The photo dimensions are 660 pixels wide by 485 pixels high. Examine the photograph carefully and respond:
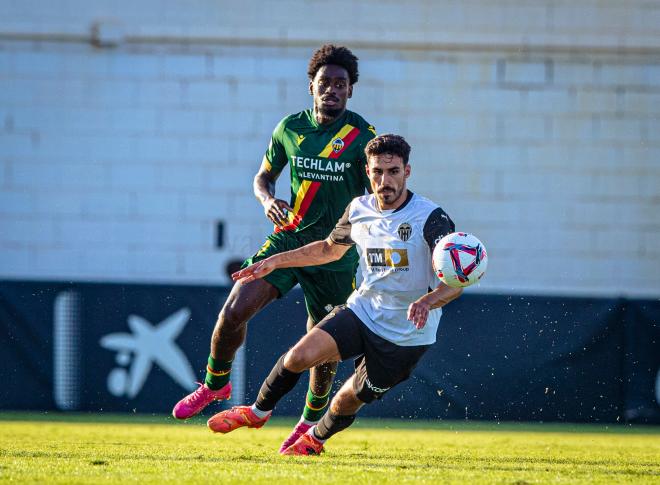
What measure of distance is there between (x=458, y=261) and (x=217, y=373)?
1.95m

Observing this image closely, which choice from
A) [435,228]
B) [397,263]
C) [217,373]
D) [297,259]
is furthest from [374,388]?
[217,373]

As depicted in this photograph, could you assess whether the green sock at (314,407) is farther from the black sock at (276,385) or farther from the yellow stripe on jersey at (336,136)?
the yellow stripe on jersey at (336,136)

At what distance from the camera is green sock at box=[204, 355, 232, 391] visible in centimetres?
656

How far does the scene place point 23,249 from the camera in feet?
36.9

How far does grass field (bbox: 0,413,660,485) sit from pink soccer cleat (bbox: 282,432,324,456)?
12 centimetres

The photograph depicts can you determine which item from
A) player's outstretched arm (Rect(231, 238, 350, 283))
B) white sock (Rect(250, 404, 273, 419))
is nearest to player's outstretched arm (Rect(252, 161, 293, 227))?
player's outstretched arm (Rect(231, 238, 350, 283))

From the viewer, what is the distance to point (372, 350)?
18.9 feet

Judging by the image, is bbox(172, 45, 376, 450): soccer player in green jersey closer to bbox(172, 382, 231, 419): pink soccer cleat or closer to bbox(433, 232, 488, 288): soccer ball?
bbox(172, 382, 231, 419): pink soccer cleat

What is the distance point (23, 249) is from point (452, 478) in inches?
287

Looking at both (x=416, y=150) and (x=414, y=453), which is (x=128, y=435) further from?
(x=416, y=150)

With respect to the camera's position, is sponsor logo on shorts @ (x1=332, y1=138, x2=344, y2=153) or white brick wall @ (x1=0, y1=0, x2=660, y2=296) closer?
sponsor logo on shorts @ (x1=332, y1=138, x2=344, y2=153)

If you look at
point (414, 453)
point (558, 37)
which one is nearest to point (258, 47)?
point (558, 37)

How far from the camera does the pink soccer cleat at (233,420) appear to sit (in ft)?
20.0

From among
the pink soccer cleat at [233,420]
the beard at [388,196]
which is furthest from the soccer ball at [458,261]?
the pink soccer cleat at [233,420]
